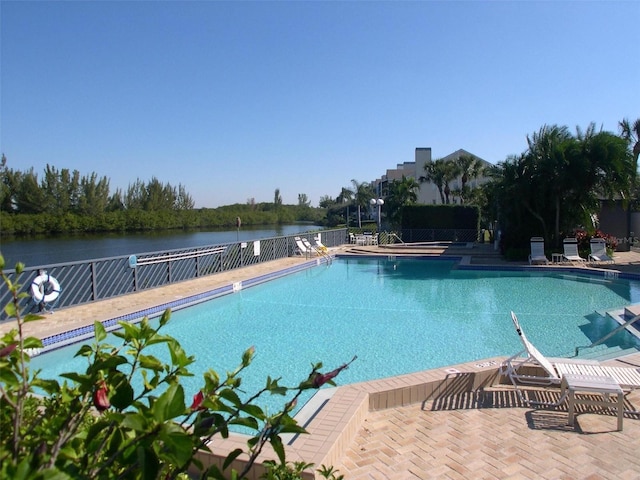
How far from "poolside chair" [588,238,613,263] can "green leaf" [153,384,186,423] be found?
15.8m

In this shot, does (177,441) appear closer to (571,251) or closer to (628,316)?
(628,316)

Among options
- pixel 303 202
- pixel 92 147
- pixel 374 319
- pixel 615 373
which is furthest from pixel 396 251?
pixel 303 202

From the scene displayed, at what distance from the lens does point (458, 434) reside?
3.79m

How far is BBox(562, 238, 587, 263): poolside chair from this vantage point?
14.2 metres

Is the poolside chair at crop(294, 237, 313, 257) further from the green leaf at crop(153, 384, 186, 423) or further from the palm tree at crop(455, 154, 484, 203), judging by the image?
the palm tree at crop(455, 154, 484, 203)

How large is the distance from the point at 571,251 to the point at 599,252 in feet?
2.62

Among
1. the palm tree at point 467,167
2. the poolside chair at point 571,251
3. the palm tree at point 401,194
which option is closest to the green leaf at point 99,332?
the poolside chair at point 571,251

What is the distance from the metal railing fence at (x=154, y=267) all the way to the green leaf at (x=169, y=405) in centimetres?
830

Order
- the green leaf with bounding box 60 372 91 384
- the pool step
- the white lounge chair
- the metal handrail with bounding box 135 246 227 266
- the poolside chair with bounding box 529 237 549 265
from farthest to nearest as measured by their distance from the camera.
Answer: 1. the white lounge chair
2. the poolside chair with bounding box 529 237 549 265
3. the metal handrail with bounding box 135 246 227 266
4. the pool step
5. the green leaf with bounding box 60 372 91 384

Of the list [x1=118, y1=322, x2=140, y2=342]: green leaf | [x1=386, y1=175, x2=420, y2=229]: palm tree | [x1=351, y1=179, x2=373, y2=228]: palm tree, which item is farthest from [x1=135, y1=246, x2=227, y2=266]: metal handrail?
[x1=351, y1=179, x2=373, y2=228]: palm tree

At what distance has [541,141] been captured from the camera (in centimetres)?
1537

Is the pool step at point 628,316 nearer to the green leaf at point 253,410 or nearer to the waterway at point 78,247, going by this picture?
the green leaf at point 253,410

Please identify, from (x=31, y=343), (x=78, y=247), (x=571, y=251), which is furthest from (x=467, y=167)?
(x=31, y=343)

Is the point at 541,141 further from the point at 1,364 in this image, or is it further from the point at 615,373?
the point at 1,364
